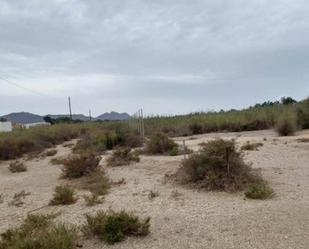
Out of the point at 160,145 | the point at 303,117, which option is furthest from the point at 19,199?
the point at 303,117

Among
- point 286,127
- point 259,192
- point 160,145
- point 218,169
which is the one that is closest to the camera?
point 259,192

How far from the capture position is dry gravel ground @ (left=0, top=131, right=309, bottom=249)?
6.36m

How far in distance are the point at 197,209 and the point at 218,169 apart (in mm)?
2320

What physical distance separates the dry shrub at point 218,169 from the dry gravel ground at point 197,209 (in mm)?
412

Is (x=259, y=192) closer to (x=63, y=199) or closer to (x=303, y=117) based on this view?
(x=63, y=199)

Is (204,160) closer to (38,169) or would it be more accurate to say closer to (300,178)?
(300,178)

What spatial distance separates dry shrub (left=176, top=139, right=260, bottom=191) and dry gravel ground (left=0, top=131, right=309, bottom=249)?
412mm

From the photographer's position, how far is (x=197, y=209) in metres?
8.29

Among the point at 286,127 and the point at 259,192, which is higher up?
the point at 286,127

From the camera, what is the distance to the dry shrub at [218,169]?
32.9 feet

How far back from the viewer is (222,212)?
7.95 metres

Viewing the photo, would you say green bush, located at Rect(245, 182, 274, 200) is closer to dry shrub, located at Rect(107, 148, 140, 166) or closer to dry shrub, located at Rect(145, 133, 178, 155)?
dry shrub, located at Rect(107, 148, 140, 166)

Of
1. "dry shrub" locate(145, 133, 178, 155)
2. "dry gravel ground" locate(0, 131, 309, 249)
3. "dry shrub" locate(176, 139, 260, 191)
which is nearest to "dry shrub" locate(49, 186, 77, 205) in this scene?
"dry gravel ground" locate(0, 131, 309, 249)

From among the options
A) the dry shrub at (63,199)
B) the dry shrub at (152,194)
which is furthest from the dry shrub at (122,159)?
the dry shrub at (63,199)
